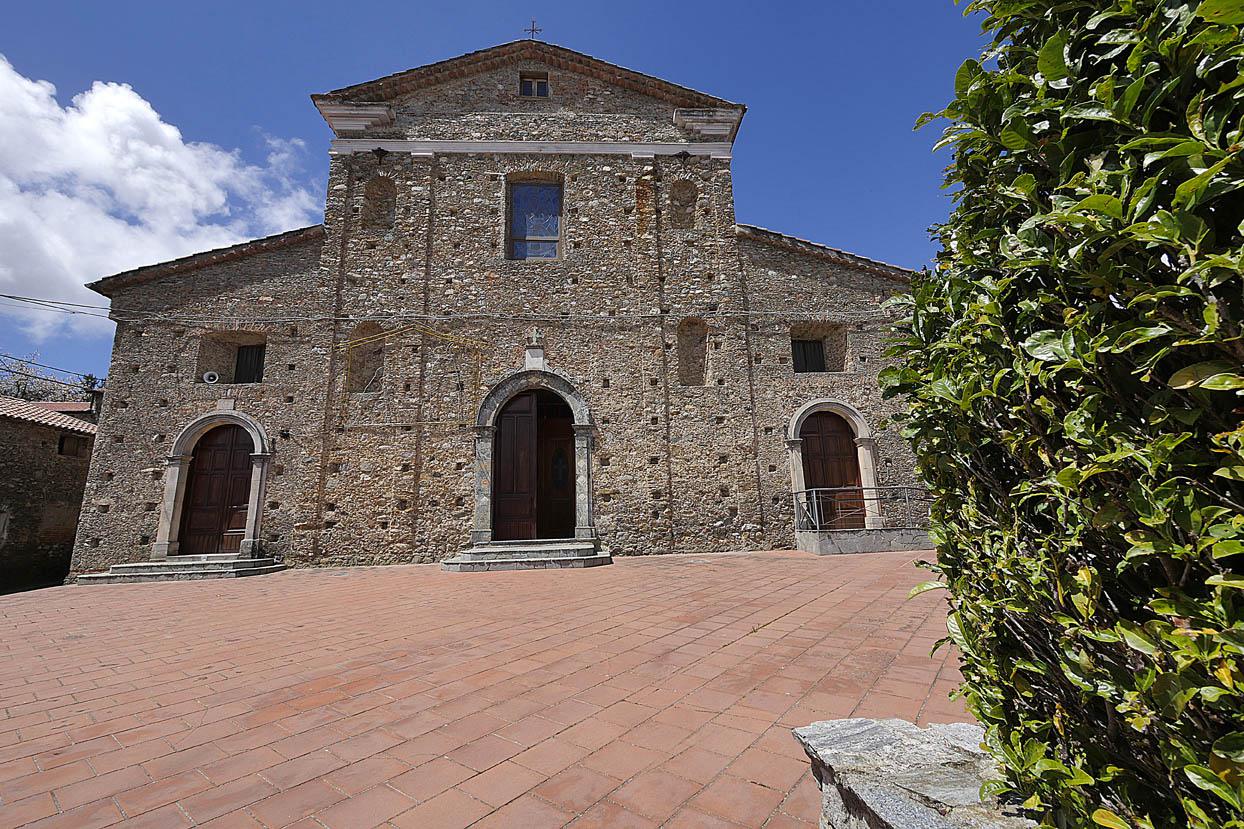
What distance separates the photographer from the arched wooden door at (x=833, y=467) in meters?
10.0

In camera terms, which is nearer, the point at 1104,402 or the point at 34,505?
the point at 1104,402

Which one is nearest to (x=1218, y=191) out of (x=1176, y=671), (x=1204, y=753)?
(x=1176, y=671)

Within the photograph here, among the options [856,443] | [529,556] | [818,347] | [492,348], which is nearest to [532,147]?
[492,348]

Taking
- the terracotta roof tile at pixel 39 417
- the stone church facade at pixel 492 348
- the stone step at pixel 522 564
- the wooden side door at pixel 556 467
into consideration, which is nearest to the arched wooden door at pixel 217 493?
the stone church facade at pixel 492 348

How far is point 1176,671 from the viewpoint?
2.40ft

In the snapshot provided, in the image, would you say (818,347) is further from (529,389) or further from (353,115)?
(353,115)

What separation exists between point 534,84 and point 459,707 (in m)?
13.1

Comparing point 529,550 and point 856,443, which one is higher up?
point 856,443

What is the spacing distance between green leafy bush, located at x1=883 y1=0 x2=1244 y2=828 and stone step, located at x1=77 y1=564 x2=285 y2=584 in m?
10.5

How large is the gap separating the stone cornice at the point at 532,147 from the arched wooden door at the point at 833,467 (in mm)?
6315

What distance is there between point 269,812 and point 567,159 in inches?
467

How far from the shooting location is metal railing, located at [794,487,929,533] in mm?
9883

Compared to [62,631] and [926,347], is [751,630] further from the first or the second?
[62,631]

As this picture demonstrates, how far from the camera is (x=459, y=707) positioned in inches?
106
